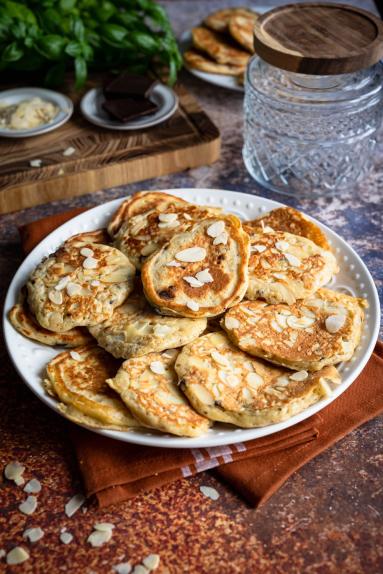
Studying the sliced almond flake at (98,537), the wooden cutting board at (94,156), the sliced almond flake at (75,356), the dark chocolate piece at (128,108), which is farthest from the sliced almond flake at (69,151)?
the sliced almond flake at (98,537)

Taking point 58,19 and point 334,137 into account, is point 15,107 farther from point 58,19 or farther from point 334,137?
point 334,137

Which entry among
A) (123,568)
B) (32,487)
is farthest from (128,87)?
(123,568)

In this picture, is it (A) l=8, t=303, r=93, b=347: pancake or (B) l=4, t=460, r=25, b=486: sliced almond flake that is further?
(A) l=8, t=303, r=93, b=347: pancake

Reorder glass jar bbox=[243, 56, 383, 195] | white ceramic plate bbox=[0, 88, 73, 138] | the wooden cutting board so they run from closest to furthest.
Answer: glass jar bbox=[243, 56, 383, 195]
the wooden cutting board
white ceramic plate bbox=[0, 88, 73, 138]

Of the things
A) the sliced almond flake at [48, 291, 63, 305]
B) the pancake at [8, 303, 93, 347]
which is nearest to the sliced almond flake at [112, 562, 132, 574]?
the pancake at [8, 303, 93, 347]

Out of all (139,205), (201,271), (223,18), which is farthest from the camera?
(223,18)

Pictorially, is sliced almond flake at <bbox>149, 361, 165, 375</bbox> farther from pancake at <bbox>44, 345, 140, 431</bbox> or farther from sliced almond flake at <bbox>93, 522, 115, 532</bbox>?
sliced almond flake at <bbox>93, 522, 115, 532</bbox>

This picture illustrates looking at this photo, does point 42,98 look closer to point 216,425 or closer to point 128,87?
point 128,87
